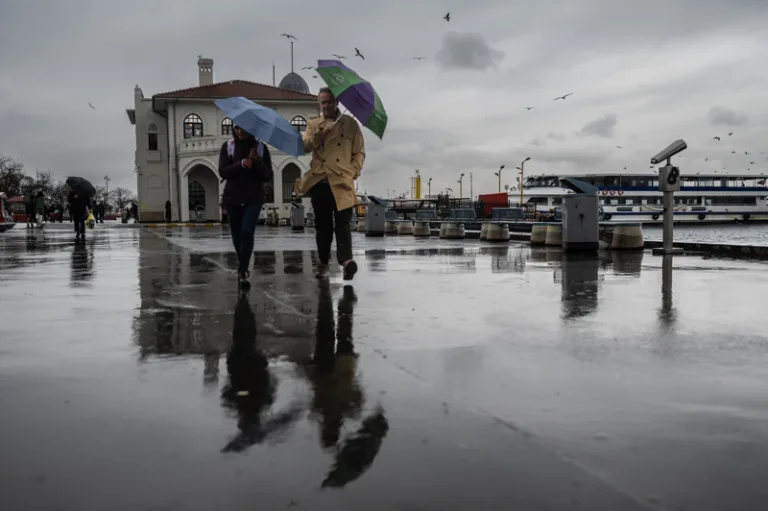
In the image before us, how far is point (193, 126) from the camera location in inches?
2244

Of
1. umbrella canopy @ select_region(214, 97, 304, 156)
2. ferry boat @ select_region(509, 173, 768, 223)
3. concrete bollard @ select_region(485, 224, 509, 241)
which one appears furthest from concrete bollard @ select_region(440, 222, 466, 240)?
ferry boat @ select_region(509, 173, 768, 223)

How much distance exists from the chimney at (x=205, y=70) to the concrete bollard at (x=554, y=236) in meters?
58.0

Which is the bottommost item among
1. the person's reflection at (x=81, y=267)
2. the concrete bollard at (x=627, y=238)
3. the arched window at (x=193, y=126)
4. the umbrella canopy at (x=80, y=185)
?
the person's reflection at (x=81, y=267)

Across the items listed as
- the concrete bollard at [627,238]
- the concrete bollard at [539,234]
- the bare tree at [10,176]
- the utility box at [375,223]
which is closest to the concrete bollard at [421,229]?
the utility box at [375,223]

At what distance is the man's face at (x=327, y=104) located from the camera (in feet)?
25.5

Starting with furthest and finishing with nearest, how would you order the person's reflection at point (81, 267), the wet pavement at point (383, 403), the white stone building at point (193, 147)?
the white stone building at point (193, 147)
the person's reflection at point (81, 267)
the wet pavement at point (383, 403)

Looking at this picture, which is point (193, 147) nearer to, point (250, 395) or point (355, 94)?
point (355, 94)

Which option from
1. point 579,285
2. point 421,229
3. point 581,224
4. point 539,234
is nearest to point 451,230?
point 421,229

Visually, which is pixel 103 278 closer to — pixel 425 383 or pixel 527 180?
pixel 425 383

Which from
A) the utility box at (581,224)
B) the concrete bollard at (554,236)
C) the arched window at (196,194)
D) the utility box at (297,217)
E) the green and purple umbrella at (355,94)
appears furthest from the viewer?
the arched window at (196,194)

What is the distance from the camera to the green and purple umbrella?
731 cm

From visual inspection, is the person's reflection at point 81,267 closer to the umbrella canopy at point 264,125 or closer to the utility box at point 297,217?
the umbrella canopy at point 264,125

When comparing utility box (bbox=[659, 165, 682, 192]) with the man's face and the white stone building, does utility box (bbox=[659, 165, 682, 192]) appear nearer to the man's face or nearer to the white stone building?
the man's face

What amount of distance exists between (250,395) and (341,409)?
48 cm
